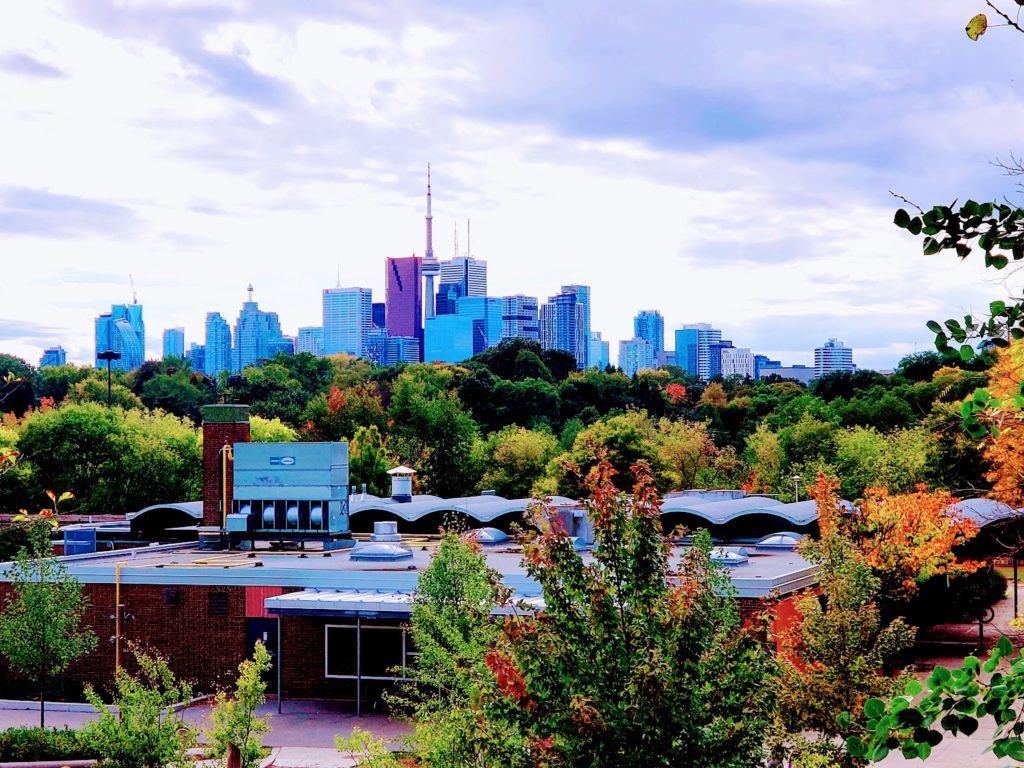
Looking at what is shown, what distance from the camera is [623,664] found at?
32.0 feet

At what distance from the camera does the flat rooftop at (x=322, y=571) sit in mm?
27125

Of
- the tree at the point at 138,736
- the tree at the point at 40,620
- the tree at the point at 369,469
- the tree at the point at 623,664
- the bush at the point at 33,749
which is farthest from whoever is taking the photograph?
the tree at the point at 369,469

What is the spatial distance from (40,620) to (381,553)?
854 centimetres

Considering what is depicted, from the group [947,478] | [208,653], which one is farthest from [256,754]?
[947,478]

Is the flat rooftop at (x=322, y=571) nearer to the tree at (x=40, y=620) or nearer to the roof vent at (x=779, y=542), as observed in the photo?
the roof vent at (x=779, y=542)

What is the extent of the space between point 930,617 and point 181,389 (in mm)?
77697

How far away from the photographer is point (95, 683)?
98.5ft

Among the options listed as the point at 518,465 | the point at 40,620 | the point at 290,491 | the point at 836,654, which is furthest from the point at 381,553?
the point at 518,465

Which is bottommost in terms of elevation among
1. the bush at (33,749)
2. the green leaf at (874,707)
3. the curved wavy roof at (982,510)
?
the bush at (33,749)

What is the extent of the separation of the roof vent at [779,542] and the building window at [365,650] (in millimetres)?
11344

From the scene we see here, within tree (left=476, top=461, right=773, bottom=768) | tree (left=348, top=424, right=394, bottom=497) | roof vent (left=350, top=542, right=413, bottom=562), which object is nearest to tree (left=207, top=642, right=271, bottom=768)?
tree (left=476, top=461, right=773, bottom=768)

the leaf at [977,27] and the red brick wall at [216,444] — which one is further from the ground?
the leaf at [977,27]

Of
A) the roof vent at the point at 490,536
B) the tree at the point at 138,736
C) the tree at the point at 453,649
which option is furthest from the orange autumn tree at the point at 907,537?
the tree at the point at 138,736

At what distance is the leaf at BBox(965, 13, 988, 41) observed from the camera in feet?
15.8
